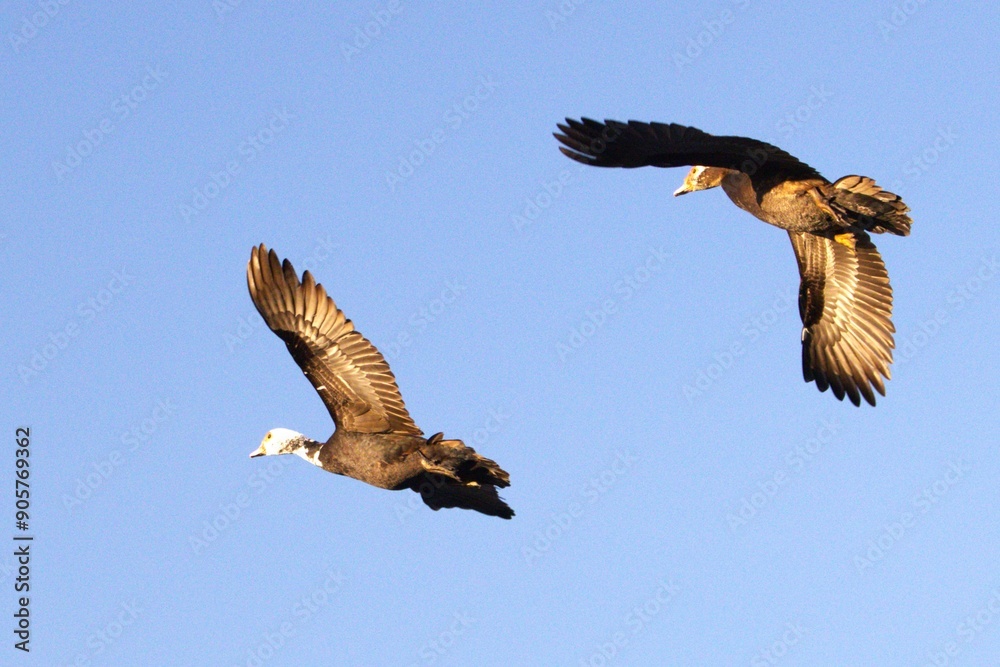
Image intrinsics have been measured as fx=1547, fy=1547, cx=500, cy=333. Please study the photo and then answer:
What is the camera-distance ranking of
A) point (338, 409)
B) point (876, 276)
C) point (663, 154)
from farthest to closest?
point (876, 276) → point (338, 409) → point (663, 154)

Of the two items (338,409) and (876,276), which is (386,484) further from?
(876,276)

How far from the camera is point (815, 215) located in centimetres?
1319

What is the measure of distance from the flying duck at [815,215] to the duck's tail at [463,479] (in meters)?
2.58

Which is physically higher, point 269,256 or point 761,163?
point 761,163

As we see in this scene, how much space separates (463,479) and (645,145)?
3090 mm

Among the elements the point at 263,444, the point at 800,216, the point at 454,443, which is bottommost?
the point at 263,444

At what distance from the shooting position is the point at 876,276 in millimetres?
14867

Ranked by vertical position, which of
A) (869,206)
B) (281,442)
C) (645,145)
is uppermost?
(869,206)

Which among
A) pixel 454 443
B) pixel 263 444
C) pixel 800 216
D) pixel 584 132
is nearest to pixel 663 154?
pixel 584 132

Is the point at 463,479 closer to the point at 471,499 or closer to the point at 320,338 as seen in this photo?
the point at 471,499

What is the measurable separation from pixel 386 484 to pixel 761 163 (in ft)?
13.8

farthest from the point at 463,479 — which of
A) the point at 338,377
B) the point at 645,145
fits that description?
the point at 645,145

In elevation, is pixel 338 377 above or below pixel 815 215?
below

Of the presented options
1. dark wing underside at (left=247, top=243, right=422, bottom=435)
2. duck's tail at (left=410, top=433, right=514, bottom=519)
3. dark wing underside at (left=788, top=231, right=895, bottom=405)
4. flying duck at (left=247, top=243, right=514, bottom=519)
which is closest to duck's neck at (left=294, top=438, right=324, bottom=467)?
flying duck at (left=247, top=243, right=514, bottom=519)
